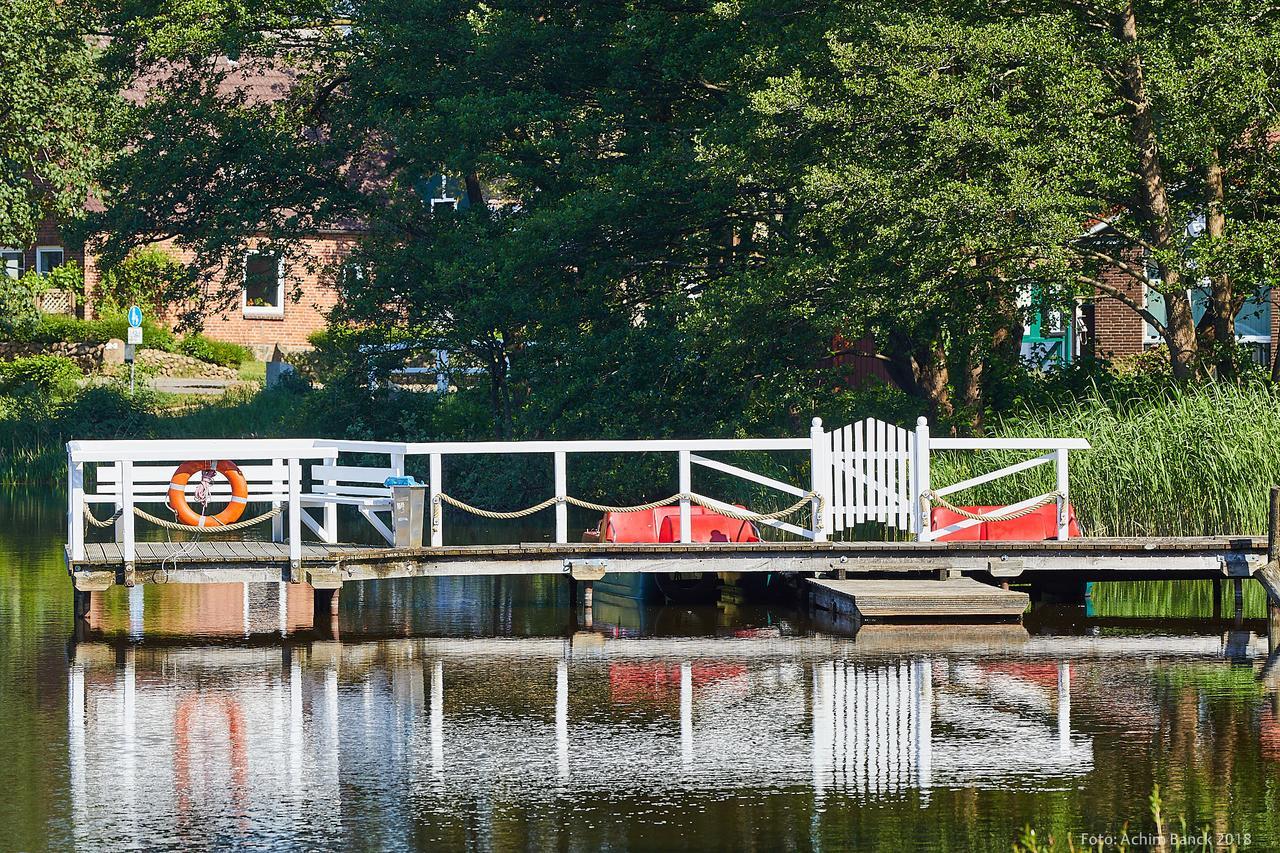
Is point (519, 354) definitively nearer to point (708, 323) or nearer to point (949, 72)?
point (708, 323)

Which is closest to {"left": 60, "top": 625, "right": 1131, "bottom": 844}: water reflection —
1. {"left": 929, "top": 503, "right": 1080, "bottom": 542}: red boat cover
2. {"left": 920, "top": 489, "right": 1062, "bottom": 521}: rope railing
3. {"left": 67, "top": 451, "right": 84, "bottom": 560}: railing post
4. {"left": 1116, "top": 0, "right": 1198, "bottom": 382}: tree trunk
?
{"left": 67, "top": 451, "right": 84, "bottom": 560}: railing post

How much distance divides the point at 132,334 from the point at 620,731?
112 feet

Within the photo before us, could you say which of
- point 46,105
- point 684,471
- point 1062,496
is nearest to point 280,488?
point 684,471

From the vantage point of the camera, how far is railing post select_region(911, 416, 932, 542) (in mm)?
21078

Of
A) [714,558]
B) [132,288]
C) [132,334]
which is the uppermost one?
[132,288]

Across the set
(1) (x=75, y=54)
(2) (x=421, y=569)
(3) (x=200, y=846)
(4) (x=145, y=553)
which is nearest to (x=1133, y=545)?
(2) (x=421, y=569)

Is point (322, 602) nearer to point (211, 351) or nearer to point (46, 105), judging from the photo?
point (46, 105)

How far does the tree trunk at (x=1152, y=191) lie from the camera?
25375 mm

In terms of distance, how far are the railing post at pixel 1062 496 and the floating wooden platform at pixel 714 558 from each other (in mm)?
484

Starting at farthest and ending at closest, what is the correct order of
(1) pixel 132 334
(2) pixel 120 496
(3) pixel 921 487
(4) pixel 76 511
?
(1) pixel 132 334 → (3) pixel 921 487 → (2) pixel 120 496 → (4) pixel 76 511

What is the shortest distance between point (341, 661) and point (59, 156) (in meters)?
30.4

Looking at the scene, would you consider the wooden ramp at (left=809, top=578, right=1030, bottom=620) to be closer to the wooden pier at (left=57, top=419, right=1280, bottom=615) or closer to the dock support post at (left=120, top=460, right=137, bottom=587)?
the wooden pier at (left=57, top=419, right=1280, bottom=615)

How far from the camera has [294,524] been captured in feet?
63.8

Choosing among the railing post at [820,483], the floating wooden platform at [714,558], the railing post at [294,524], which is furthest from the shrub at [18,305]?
the railing post at [820,483]
